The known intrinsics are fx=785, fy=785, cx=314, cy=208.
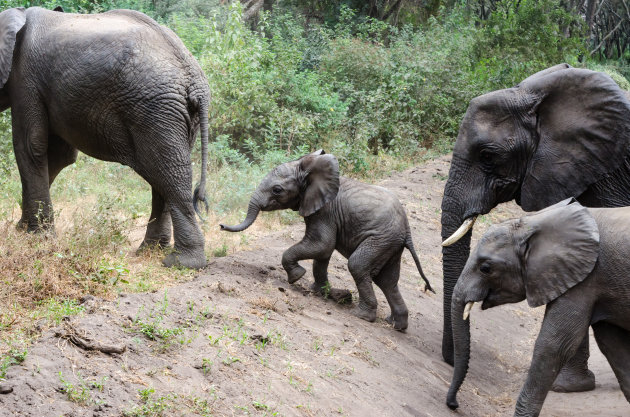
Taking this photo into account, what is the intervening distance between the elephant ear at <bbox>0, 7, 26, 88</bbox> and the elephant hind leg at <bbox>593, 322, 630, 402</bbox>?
5.22 metres

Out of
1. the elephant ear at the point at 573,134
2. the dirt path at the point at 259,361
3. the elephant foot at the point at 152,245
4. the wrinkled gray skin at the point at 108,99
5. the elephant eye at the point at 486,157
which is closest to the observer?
the dirt path at the point at 259,361

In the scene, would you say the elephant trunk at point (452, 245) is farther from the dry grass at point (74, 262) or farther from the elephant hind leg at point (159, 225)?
the elephant hind leg at point (159, 225)

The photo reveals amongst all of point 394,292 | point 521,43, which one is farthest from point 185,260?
point 521,43

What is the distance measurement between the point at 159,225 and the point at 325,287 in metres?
1.69

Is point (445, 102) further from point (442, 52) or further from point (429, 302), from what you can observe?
point (429, 302)

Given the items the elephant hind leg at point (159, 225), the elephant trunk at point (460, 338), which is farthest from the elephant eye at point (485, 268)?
the elephant hind leg at point (159, 225)

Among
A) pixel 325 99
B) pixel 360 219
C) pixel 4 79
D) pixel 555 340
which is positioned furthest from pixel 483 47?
pixel 555 340

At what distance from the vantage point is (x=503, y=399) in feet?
20.8

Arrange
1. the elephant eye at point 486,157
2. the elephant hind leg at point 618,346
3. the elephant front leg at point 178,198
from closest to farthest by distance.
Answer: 1. the elephant hind leg at point 618,346
2. the elephant eye at point 486,157
3. the elephant front leg at point 178,198

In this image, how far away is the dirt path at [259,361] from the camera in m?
4.23

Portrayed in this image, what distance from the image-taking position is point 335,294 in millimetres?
7203

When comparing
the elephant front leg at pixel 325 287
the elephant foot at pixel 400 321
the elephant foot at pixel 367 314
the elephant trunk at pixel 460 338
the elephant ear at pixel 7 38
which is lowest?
the elephant foot at pixel 400 321

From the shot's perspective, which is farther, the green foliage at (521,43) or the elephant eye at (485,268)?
the green foliage at (521,43)

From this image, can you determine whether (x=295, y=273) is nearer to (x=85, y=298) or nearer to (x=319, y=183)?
(x=319, y=183)
